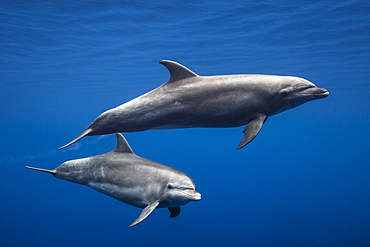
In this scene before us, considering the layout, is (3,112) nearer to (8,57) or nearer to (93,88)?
(93,88)

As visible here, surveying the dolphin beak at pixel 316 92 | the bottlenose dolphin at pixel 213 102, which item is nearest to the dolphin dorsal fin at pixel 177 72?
the bottlenose dolphin at pixel 213 102

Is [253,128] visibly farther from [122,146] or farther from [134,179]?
[122,146]

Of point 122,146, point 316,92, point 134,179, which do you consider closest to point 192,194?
point 134,179

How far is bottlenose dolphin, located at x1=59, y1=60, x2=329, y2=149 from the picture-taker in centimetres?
457

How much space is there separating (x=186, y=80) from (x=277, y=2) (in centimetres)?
1075

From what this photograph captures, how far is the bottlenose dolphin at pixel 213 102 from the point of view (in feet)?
15.0

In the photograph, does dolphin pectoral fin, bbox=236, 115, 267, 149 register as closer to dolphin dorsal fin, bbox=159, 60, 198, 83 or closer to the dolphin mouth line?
dolphin dorsal fin, bbox=159, 60, 198, 83

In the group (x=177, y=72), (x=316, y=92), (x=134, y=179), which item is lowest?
(x=134, y=179)

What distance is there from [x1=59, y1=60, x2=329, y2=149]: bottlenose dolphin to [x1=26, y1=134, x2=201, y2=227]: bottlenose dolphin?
138cm

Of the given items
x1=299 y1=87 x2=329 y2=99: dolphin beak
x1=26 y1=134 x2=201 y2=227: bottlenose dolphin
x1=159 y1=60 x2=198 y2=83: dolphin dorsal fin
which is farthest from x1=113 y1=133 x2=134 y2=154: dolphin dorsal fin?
x1=299 y1=87 x2=329 y2=99: dolphin beak

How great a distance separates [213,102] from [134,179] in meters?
2.39

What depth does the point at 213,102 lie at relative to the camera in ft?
15.0

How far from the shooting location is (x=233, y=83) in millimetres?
4648

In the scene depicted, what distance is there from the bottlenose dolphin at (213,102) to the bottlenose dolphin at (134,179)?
1.38 metres
